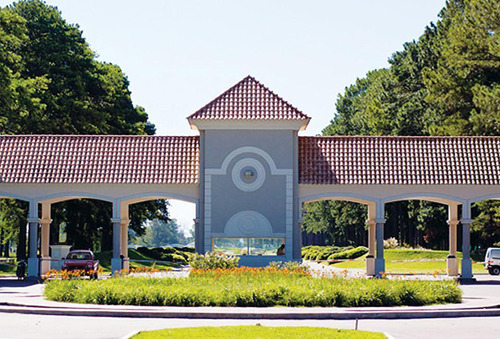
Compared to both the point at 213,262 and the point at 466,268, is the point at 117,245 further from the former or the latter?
the point at 466,268

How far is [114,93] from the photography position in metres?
68.1

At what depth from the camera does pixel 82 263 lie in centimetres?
4253

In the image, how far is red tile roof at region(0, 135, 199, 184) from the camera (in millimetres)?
43281

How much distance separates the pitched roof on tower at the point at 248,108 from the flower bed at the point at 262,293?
15.6m

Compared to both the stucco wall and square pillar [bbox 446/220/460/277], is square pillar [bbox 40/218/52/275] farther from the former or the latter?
square pillar [bbox 446/220/460/277]

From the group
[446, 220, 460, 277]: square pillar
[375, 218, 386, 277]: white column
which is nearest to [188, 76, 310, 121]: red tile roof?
[375, 218, 386, 277]: white column

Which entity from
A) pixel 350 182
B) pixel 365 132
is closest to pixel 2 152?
pixel 350 182

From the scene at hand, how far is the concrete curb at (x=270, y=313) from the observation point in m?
23.7

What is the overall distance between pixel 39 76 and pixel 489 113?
1170 inches

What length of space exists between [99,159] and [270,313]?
22.4 metres

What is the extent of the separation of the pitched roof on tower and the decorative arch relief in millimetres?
4627

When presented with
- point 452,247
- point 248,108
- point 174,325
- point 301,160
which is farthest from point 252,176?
point 174,325

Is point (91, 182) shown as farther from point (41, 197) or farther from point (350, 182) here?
point (350, 182)

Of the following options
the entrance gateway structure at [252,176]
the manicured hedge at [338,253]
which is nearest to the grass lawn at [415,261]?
the manicured hedge at [338,253]
